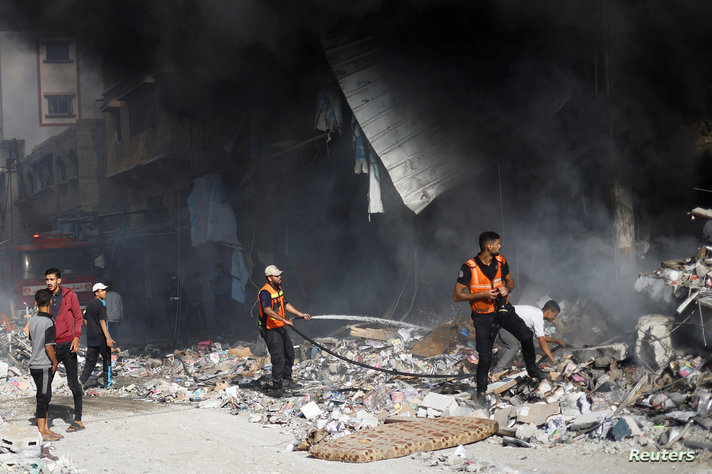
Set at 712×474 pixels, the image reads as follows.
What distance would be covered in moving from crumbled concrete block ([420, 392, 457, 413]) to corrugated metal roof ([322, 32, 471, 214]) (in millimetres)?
2754

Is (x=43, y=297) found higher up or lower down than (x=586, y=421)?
higher up

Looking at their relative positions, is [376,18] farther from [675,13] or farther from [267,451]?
[267,451]

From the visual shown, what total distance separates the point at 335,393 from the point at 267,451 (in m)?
1.73

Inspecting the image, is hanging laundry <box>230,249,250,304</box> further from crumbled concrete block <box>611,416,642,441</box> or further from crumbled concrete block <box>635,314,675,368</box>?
crumbled concrete block <box>611,416,642,441</box>

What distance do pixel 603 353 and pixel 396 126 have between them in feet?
12.2

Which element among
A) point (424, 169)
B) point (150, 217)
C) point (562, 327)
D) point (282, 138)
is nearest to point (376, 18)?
point (424, 169)

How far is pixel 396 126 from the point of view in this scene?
848 centimetres

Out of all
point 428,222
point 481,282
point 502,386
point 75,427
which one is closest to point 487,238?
point 481,282

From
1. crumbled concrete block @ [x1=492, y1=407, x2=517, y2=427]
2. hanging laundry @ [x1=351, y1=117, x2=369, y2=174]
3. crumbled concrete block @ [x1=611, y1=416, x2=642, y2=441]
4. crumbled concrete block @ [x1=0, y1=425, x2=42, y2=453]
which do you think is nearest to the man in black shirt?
crumbled concrete block @ [x1=0, y1=425, x2=42, y2=453]

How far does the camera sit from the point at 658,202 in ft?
25.6

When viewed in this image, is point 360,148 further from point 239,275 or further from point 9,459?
point 9,459
